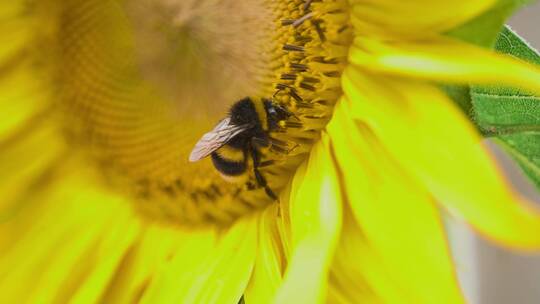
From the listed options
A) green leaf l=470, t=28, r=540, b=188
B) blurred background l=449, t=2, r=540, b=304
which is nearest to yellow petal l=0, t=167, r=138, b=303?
green leaf l=470, t=28, r=540, b=188

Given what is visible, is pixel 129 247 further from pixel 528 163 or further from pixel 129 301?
pixel 528 163

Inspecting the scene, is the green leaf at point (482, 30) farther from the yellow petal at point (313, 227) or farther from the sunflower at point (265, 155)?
the yellow petal at point (313, 227)

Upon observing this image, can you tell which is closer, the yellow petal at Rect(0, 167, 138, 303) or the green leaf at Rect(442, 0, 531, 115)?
the green leaf at Rect(442, 0, 531, 115)

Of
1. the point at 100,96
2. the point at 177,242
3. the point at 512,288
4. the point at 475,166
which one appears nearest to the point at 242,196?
the point at 177,242

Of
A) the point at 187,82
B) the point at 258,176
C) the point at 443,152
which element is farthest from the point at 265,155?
the point at 443,152

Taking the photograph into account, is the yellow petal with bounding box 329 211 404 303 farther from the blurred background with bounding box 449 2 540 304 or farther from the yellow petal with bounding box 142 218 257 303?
the blurred background with bounding box 449 2 540 304

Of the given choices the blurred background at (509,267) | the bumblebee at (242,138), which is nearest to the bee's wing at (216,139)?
the bumblebee at (242,138)

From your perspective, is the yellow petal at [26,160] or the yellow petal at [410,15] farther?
the yellow petal at [26,160]
